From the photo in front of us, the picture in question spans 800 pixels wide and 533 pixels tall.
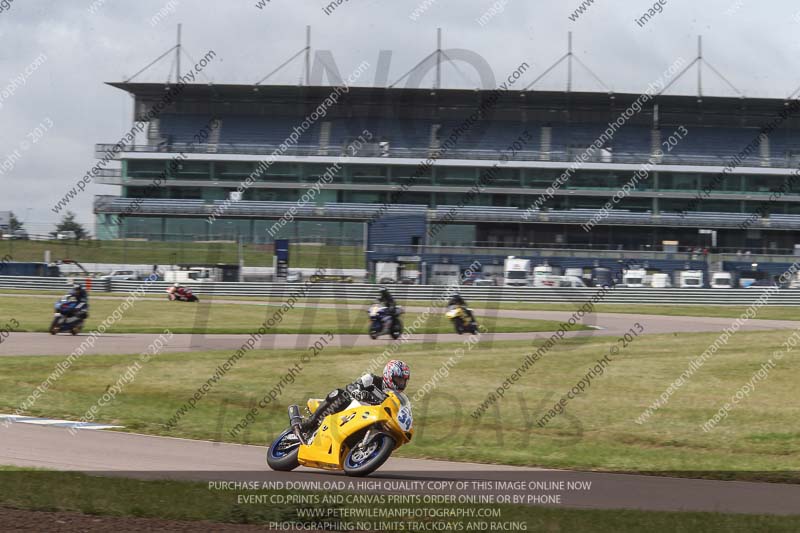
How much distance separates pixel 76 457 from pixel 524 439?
620 cm

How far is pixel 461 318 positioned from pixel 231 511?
797 inches

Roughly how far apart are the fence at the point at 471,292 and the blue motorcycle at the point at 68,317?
17.8 meters

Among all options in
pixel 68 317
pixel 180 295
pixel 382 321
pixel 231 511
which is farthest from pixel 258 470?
pixel 180 295

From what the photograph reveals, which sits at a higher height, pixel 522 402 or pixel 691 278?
pixel 691 278

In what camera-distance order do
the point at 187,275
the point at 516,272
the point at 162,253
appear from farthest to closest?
1. the point at 516,272
2. the point at 162,253
3. the point at 187,275

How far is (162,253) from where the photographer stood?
50438 millimetres

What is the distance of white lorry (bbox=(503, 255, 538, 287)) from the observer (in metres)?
49.9

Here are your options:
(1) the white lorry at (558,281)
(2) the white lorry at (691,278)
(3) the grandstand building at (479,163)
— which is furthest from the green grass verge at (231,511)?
(3) the grandstand building at (479,163)

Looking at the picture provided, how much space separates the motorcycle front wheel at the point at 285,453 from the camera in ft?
32.1

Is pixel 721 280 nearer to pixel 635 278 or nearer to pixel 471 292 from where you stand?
pixel 635 278

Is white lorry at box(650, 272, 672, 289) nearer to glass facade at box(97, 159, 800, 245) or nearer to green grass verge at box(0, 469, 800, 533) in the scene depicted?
glass facade at box(97, 159, 800, 245)

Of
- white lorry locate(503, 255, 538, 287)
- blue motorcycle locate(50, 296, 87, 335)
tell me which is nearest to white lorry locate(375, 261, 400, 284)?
white lorry locate(503, 255, 538, 287)

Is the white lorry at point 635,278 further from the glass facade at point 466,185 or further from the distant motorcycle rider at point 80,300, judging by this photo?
the distant motorcycle rider at point 80,300

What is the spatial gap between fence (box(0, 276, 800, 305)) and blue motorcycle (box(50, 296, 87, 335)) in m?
17.8
